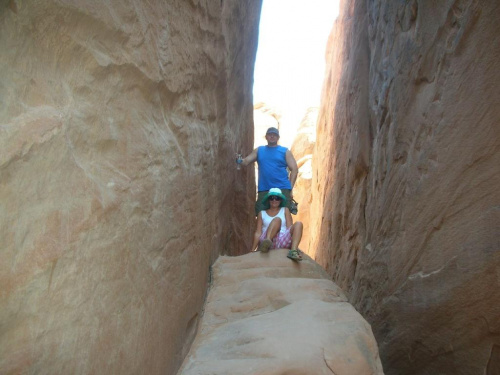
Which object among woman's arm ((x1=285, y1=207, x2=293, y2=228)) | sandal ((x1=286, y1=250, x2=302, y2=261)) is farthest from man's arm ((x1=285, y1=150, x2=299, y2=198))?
sandal ((x1=286, y1=250, x2=302, y2=261))

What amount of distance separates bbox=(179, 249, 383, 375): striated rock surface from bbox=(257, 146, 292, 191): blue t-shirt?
2.14m

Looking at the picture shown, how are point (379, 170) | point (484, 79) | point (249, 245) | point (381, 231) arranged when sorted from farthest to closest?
point (249, 245) → point (379, 170) → point (381, 231) → point (484, 79)

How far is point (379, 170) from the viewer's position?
6746 mm

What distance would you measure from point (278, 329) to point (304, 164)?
18439 mm

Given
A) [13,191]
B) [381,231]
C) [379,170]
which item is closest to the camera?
[13,191]

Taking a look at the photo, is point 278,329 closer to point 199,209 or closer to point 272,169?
point 199,209

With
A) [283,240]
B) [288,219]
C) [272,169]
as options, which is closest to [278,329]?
[283,240]

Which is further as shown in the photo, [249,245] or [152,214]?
[249,245]

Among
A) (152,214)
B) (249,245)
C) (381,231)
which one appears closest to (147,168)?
(152,214)

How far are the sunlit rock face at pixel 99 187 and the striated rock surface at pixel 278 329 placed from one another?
35 centimetres

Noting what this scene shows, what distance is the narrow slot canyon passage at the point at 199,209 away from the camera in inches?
98.7

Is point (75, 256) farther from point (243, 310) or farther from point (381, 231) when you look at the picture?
point (381, 231)

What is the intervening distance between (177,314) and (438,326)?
232 centimetres

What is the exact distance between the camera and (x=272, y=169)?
7320 mm
